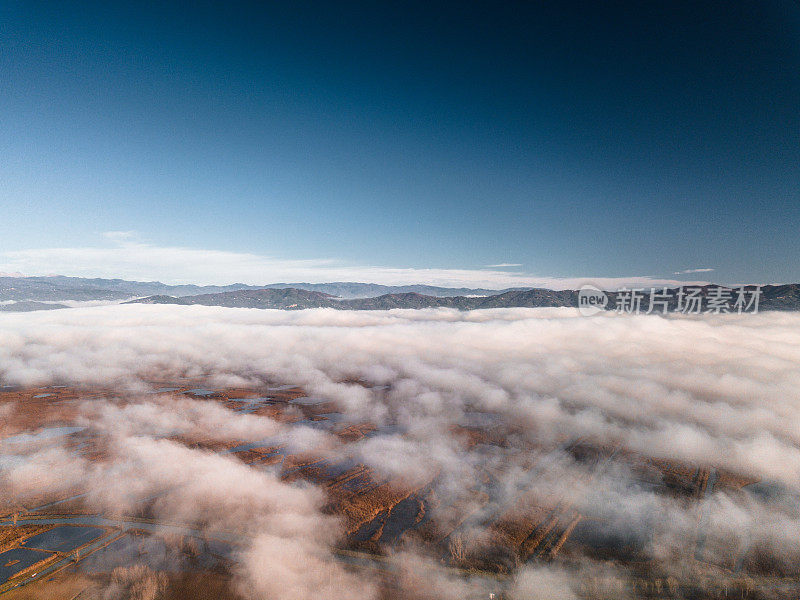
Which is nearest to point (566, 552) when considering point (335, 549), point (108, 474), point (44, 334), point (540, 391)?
point (335, 549)

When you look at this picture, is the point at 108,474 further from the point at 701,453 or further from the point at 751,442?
the point at 751,442

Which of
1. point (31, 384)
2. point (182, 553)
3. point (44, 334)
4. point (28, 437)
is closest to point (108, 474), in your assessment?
point (182, 553)

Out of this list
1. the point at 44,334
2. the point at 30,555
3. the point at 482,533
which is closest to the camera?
the point at 30,555

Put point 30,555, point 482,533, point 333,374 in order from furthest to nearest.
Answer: point 333,374, point 482,533, point 30,555

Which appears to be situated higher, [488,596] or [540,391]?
[488,596]

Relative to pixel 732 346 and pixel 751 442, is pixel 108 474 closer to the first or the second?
pixel 751 442

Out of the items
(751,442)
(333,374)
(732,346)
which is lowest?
(333,374)

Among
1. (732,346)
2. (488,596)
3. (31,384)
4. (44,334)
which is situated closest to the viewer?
(488,596)

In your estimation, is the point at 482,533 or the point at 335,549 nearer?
the point at 335,549

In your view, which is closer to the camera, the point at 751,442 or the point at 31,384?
the point at 751,442
